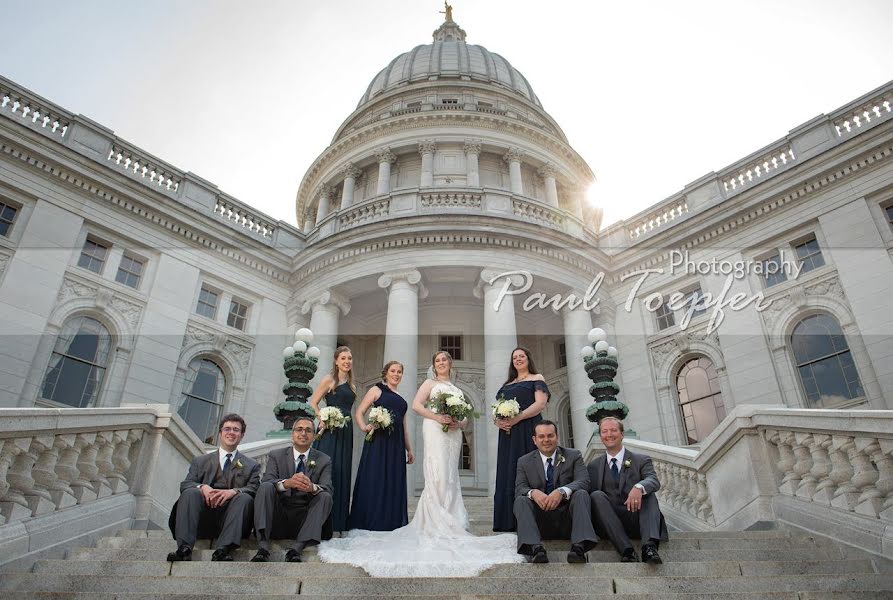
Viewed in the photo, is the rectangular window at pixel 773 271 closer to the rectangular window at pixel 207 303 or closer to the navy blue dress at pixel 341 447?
the navy blue dress at pixel 341 447

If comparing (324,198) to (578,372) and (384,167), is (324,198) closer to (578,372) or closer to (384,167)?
(384,167)

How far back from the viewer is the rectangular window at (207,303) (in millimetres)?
18578

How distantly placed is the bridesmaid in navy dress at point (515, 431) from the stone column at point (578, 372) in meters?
9.30

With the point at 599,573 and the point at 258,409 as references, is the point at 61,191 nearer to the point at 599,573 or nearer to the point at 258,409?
the point at 258,409

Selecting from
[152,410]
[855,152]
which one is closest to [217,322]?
[152,410]

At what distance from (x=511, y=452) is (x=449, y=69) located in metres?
30.2

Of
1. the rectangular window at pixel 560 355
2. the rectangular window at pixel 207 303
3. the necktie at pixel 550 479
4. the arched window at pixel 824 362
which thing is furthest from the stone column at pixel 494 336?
the necktie at pixel 550 479

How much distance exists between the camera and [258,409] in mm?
18344

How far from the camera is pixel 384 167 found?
26984mm

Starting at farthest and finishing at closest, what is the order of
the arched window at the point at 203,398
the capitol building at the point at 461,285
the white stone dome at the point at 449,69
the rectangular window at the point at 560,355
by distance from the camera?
1. the white stone dome at the point at 449,69
2. the rectangular window at the point at 560,355
3. the arched window at the point at 203,398
4. the capitol building at the point at 461,285

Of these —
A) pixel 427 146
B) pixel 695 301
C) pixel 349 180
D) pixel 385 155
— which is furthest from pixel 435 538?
pixel 349 180

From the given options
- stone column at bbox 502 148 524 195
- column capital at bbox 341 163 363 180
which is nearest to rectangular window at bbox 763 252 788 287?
stone column at bbox 502 148 524 195

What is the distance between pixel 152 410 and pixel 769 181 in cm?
1675

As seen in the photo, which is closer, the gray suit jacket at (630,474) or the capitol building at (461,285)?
the gray suit jacket at (630,474)
